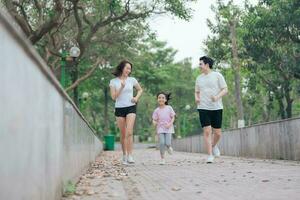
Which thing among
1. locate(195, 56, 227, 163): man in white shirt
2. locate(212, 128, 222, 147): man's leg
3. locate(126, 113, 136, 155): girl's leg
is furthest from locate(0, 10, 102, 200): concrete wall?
locate(212, 128, 222, 147): man's leg

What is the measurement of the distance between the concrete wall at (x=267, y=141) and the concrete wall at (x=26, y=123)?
23.9 feet

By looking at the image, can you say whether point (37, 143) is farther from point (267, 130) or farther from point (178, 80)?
→ point (178, 80)

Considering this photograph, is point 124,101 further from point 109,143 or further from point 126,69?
point 109,143

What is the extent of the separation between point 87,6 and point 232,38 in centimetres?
1113

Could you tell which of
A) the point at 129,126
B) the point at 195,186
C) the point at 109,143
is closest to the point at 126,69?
the point at 129,126

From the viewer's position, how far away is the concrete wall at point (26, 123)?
2445mm

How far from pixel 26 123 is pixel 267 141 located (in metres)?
10.4

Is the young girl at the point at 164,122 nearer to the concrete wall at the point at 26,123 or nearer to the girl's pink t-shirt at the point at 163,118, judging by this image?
the girl's pink t-shirt at the point at 163,118

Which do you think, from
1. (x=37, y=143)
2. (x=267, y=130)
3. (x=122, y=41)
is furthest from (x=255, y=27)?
(x=37, y=143)

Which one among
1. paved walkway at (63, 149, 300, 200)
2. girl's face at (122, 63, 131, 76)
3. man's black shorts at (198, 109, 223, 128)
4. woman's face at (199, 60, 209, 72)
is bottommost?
paved walkway at (63, 149, 300, 200)

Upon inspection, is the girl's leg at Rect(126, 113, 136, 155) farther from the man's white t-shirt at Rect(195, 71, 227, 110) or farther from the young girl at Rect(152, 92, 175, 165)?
the man's white t-shirt at Rect(195, 71, 227, 110)

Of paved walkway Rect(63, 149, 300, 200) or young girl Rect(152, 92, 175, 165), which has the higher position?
young girl Rect(152, 92, 175, 165)

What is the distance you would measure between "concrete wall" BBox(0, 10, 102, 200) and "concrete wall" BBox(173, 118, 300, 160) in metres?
7.27

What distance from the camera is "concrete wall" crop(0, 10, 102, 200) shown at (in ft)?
8.02
